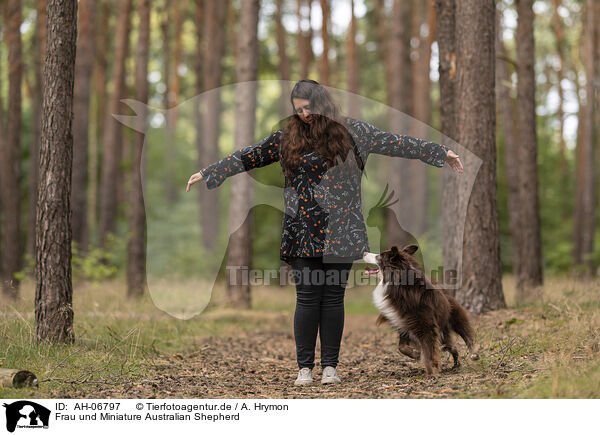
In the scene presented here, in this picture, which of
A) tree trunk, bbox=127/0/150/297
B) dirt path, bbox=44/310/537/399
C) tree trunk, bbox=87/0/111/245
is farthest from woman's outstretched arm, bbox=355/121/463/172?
tree trunk, bbox=87/0/111/245

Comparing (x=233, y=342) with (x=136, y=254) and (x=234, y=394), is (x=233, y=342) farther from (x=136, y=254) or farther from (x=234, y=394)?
(x=136, y=254)

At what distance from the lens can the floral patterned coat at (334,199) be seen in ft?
16.2

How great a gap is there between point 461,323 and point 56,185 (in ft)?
13.7

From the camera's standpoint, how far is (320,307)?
16.9 feet

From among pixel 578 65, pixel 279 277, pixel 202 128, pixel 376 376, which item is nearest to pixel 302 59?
pixel 202 128

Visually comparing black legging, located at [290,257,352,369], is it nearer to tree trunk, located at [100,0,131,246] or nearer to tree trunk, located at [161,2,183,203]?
tree trunk, located at [100,0,131,246]

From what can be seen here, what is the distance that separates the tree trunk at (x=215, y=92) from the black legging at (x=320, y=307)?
564 inches

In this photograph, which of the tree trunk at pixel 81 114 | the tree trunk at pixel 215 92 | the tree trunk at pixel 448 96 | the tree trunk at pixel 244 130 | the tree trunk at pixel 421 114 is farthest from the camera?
the tree trunk at pixel 421 114

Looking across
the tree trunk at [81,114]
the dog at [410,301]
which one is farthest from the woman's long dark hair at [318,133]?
the tree trunk at [81,114]

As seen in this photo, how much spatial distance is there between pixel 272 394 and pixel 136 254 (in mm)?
8995

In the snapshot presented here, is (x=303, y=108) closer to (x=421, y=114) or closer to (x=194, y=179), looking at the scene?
(x=194, y=179)

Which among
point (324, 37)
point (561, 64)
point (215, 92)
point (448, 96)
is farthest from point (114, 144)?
point (561, 64)

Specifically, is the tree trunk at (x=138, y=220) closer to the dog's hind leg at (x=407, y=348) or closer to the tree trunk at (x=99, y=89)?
the dog's hind leg at (x=407, y=348)

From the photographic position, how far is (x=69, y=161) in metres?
6.21
